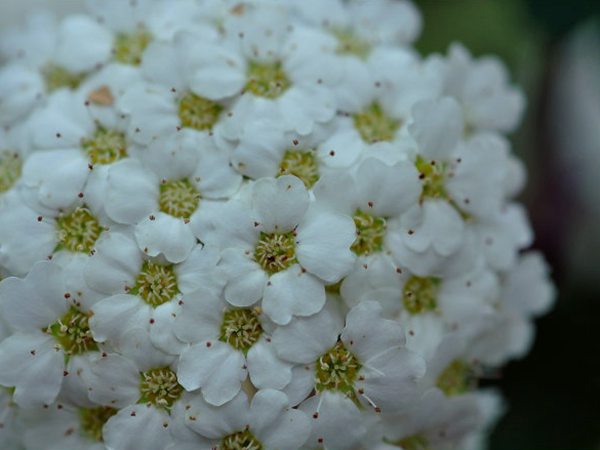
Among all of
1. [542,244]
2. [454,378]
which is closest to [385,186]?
[454,378]

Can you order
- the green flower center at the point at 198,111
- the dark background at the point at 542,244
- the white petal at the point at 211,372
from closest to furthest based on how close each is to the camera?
the white petal at the point at 211,372, the green flower center at the point at 198,111, the dark background at the point at 542,244

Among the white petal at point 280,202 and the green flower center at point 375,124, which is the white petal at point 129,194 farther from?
the green flower center at point 375,124

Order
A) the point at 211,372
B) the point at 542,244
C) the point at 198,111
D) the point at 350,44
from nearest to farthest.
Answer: the point at 211,372
the point at 198,111
the point at 350,44
the point at 542,244

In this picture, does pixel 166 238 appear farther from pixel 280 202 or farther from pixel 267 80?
pixel 267 80

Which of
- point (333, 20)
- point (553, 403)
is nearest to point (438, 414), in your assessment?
point (333, 20)

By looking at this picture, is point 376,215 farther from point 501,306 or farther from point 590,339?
point 590,339

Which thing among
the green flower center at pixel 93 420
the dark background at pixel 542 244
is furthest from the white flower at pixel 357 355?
the dark background at pixel 542 244
